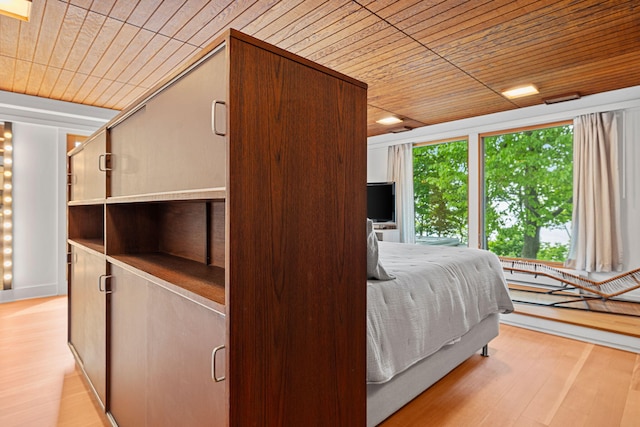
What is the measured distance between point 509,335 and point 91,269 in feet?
11.2

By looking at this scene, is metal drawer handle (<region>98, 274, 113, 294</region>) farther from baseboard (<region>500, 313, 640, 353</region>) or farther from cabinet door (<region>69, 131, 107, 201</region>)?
baseboard (<region>500, 313, 640, 353</region>)

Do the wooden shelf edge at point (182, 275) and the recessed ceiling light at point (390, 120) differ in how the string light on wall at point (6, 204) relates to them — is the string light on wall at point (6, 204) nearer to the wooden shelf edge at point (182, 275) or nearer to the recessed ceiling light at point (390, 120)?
the wooden shelf edge at point (182, 275)

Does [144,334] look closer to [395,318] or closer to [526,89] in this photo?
[395,318]

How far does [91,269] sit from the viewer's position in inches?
82.9

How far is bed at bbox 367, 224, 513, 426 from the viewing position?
1745 millimetres

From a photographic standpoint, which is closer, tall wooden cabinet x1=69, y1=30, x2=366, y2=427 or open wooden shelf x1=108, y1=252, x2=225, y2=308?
tall wooden cabinet x1=69, y1=30, x2=366, y2=427

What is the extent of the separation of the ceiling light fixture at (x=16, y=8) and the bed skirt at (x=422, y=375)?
304 cm

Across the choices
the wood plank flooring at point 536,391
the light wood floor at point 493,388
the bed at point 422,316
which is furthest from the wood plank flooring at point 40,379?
the wood plank flooring at point 536,391

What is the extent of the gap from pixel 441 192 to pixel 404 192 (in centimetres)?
59

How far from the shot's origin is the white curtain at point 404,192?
19.6 ft

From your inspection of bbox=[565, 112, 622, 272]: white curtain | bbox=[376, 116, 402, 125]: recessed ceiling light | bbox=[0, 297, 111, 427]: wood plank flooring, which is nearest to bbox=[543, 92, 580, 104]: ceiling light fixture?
bbox=[565, 112, 622, 272]: white curtain

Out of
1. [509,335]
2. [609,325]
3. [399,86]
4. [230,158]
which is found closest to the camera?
[230,158]

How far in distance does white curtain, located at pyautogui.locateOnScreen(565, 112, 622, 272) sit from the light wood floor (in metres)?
1.54

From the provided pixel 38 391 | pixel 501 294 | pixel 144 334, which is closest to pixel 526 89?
pixel 501 294
